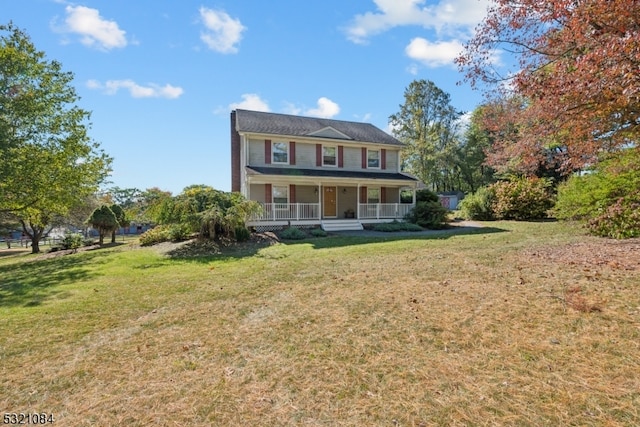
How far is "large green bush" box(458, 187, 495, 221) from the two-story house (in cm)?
476

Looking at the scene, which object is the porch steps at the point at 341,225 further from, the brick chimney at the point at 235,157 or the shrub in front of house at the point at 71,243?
the shrub in front of house at the point at 71,243

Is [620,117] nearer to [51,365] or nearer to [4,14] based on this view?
[51,365]

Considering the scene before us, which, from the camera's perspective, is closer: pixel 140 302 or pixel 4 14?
pixel 140 302

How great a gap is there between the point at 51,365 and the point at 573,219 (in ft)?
52.6

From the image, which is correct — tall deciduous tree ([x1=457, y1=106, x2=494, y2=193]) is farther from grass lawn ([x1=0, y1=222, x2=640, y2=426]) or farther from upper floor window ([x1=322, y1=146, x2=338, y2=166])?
grass lawn ([x1=0, y1=222, x2=640, y2=426])

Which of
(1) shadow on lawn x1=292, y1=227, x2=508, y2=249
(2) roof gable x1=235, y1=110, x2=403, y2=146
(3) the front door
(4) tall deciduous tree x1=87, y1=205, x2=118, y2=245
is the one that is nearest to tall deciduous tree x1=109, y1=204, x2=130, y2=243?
(4) tall deciduous tree x1=87, y1=205, x2=118, y2=245

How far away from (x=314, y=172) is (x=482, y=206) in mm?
11582

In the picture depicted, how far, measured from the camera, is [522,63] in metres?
7.31

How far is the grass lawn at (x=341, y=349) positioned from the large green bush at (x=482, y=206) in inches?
617

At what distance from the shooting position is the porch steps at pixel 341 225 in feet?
59.3

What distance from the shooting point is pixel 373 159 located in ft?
73.2

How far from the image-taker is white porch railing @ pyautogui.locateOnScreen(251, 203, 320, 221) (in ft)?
57.3

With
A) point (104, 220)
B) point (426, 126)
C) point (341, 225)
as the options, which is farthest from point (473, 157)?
point (104, 220)

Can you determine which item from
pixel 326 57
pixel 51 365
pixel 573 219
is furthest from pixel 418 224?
pixel 51 365
